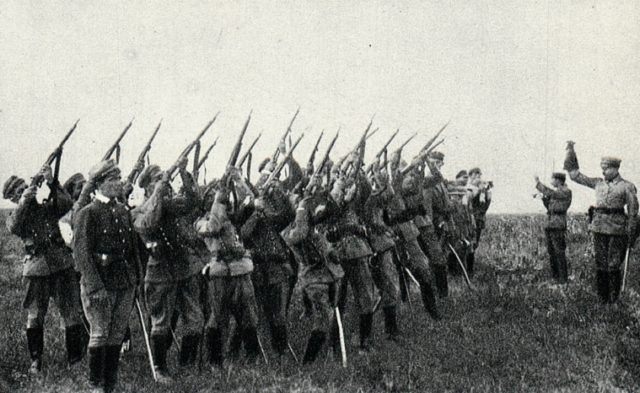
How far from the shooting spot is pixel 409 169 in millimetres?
10195

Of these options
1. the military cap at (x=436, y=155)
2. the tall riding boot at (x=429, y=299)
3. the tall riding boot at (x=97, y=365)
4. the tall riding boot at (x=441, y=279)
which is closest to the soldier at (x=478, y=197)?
the tall riding boot at (x=441, y=279)

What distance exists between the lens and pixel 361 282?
334 inches

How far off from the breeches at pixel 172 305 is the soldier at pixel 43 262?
1.25m

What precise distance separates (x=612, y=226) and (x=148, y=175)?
22.3 ft

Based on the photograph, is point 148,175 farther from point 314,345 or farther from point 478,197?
point 478,197

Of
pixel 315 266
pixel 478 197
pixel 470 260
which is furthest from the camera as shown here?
pixel 478 197

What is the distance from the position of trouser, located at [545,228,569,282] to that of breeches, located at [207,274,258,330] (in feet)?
23.7

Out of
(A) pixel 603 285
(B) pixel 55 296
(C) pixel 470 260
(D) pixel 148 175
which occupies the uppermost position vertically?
(D) pixel 148 175

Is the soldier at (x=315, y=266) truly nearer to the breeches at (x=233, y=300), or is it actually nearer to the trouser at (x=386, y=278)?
the breeches at (x=233, y=300)

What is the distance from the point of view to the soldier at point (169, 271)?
7.50 m

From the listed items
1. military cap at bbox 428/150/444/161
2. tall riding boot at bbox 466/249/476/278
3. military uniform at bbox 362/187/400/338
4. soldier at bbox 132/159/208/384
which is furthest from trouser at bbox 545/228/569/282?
soldier at bbox 132/159/208/384

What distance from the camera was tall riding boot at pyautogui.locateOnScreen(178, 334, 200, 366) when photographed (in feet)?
25.2

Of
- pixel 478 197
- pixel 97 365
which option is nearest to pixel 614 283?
pixel 478 197

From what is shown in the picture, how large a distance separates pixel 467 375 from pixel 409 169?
3721 mm
